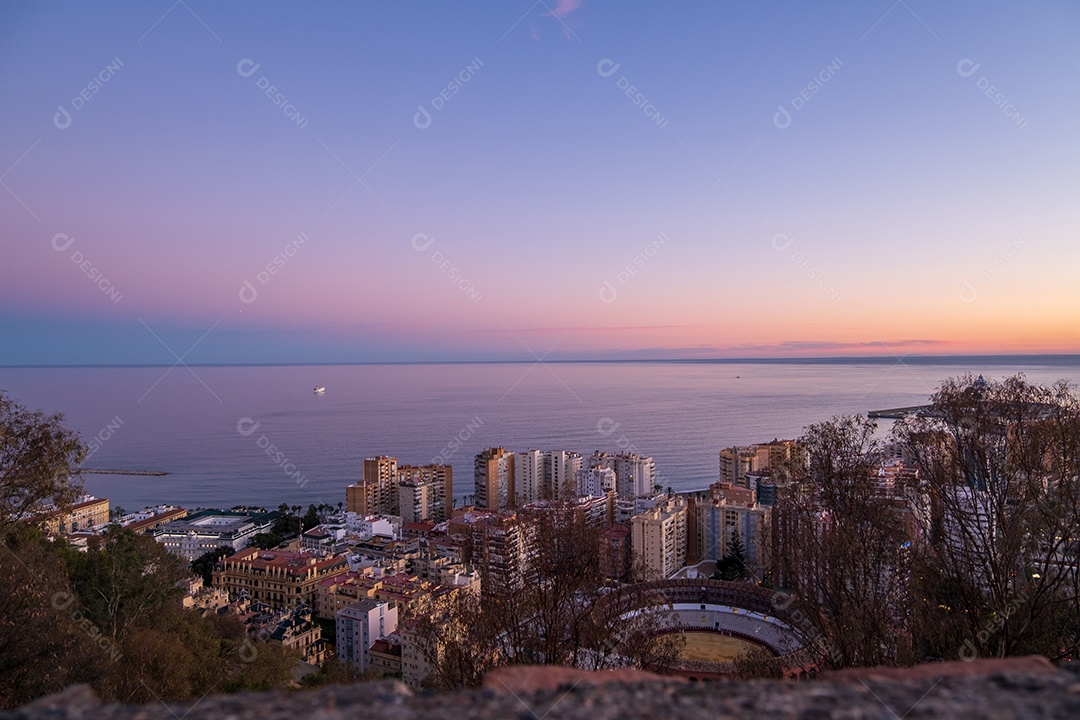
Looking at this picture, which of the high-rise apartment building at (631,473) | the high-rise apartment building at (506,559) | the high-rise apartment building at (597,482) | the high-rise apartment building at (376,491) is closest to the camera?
the high-rise apartment building at (506,559)

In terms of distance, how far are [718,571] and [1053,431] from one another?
→ 737 inches

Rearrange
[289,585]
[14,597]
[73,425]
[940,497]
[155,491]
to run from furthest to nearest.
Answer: [73,425], [155,491], [289,585], [940,497], [14,597]

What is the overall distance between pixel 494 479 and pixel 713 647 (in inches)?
653

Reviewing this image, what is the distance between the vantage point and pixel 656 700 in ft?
4.91

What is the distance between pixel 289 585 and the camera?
1914 centimetres

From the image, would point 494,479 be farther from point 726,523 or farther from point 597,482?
point 726,523

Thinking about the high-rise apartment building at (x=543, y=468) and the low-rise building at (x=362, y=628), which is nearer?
the low-rise building at (x=362, y=628)

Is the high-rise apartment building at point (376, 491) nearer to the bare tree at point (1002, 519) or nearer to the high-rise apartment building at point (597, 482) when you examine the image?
the high-rise apartment building at point (597, 482)

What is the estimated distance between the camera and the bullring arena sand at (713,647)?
15867mm

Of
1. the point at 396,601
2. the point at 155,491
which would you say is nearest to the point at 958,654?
the point at 396,601

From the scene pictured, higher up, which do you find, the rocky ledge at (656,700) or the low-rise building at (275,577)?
the rocky ledge at (656,700)

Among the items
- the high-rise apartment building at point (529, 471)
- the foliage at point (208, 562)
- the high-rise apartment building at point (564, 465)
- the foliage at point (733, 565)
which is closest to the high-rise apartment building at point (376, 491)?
the high-rise apartment building at point (529, 471)

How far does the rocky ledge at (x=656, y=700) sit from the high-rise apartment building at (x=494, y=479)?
2990 centimetres

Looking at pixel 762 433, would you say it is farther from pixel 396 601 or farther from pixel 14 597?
pixel 14 597
